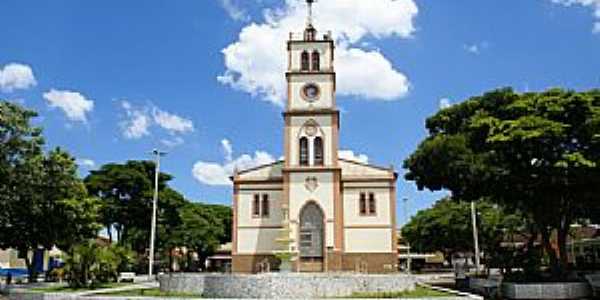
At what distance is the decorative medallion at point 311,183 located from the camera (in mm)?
41375

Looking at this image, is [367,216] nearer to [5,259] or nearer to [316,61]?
[316,61]

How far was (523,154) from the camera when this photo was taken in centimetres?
2647

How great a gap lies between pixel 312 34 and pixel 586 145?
23738 mm

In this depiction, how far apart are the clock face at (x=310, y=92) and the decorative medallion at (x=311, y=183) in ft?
18.9

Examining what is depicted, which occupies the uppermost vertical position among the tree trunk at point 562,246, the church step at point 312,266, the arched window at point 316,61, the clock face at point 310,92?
the arched window at point 316,61

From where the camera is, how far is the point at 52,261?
61938 millimetres

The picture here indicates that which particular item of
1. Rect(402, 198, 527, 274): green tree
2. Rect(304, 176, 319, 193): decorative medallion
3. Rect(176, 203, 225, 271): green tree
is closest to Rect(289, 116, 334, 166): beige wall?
Rect(304, 176, 319, 193): decorative medallion

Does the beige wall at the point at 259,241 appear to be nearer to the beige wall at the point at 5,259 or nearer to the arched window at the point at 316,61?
the arched window at the point at 316,61

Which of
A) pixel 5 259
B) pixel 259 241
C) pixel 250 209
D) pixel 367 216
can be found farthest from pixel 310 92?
pixel 5 259

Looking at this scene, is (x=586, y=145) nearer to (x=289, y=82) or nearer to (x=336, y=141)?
(x=336, y=141)

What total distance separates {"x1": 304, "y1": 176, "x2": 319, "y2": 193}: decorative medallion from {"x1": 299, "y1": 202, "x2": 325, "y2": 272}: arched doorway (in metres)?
1.00

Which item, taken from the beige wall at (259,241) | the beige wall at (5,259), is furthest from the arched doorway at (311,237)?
the beige wall at (5,259)

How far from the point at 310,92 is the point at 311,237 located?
10.1 meters

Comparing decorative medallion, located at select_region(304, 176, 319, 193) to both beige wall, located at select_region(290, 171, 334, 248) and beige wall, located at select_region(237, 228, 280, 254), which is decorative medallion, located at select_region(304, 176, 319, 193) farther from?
beige wall, located at select_region(237, 228, 280, 254)
